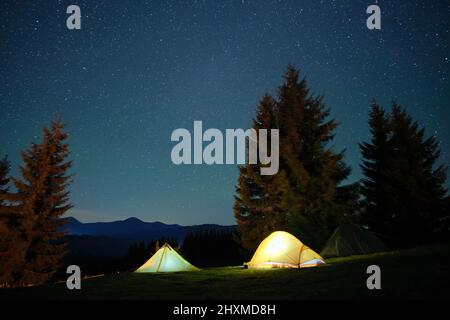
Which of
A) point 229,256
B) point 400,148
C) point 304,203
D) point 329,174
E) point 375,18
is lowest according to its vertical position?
point 229,256

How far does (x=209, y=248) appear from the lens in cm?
7388

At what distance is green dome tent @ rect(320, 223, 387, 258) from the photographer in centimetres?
1633

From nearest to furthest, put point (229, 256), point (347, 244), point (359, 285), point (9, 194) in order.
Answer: point (359, 285), point (347, 244), point (9, 194), point (229, 256)

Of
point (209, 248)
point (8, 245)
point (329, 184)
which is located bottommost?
point (209, 248)

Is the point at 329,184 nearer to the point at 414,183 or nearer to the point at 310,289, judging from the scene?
the point at 414,183

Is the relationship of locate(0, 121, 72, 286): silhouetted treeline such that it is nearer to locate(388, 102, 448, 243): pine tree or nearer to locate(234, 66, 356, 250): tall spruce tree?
locate(234, 66, 356, 250): tall spruce tree

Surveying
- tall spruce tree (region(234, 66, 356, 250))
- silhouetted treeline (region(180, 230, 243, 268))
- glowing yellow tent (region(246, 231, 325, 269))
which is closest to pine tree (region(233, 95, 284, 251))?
Result: tall spruce tree (region(234, 66, 356, 250))

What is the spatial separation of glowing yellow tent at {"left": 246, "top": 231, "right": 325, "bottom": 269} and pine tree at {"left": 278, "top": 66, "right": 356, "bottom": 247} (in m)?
8.06

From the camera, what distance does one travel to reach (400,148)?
2516 cm

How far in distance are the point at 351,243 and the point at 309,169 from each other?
26.0ft

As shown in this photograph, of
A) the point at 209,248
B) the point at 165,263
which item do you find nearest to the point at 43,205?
the point at 165,263
